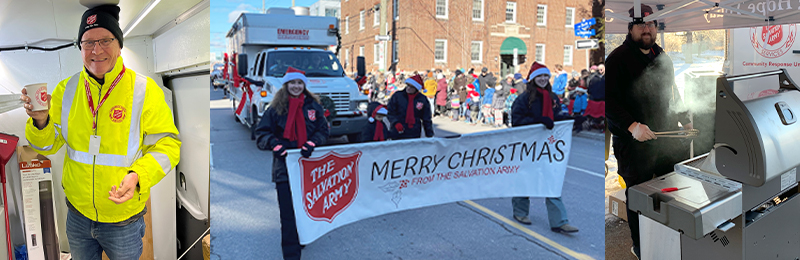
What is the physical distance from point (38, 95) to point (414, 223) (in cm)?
157

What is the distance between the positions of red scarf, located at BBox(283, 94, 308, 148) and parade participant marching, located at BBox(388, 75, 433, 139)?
1.22 ft

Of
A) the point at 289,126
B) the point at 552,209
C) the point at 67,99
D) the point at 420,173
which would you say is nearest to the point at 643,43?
the point at 552,209

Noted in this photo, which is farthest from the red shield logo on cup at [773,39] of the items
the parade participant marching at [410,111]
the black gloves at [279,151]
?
the black gloves at [279,151]

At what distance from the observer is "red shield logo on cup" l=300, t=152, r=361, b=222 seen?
2012 millimetres

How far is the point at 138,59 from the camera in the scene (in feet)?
4.54

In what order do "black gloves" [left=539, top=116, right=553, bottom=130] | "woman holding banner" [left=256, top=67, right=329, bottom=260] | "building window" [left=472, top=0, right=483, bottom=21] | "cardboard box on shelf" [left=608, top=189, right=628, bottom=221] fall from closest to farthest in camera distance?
"woman holding banner" [left=256, top=67, right=329, bottom=260] → "building window" [left=472, top=0, right=483, bottom=21] → "black gloves" [left=539, top=116, right=553, bottom=130] → "cardboard box on shelf" [left=608, top=189, right=628, bottom=221]

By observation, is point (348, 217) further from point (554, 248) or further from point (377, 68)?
point (554, 248)

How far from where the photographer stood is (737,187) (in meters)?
2.06

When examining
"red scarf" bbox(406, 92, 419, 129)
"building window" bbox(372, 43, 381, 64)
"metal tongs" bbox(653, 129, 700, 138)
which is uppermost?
"building window" bbox(372, 43, 381, 64)

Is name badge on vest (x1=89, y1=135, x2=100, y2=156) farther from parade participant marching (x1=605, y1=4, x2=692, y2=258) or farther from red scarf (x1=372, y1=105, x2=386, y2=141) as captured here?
parade participant marching (x1=605, y1=4, x2=692, y2=258)

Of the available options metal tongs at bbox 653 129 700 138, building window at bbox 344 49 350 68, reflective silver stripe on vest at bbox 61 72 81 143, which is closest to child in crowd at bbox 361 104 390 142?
building window at bbox 344 49 350 68

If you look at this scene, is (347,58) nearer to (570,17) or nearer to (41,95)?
(41,95)

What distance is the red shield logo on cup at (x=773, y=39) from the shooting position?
4.02 m

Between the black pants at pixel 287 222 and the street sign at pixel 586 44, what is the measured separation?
1.53 m
